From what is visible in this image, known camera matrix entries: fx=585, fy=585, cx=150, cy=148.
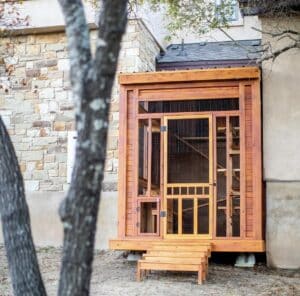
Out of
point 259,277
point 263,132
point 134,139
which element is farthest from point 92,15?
point 259,277

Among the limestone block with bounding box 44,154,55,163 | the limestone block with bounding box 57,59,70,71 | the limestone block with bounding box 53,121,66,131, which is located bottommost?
the limestone block with bounding box 44,154,55,163

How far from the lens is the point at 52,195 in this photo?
10.9 metres

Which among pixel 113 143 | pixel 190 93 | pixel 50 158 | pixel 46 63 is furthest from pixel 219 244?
pixel 46 63

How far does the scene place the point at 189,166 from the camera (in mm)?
9398

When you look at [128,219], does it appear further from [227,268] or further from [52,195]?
[52,195]

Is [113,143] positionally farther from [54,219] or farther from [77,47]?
[77,47]

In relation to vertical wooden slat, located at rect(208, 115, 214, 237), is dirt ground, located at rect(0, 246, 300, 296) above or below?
below

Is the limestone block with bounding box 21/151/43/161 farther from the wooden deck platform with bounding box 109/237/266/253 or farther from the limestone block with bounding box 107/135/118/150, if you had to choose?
the wooden deck platform with bounding box 109/237/266/253

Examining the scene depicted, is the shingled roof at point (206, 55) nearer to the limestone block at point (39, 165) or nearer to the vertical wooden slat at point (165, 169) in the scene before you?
the vertical wooden slat at point (165, 169)

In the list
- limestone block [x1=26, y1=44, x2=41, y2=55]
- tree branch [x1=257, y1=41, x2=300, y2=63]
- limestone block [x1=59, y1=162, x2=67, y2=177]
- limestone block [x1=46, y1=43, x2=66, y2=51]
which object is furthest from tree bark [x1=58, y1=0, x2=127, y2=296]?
limestone block [x1=26, y1=44, x2=41, y2=55]

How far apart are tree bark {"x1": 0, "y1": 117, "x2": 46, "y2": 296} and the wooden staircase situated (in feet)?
13.7

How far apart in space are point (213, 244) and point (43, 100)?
15.2 feet

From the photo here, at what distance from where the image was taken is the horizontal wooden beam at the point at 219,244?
846 cm

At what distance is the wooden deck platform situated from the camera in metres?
8.46
